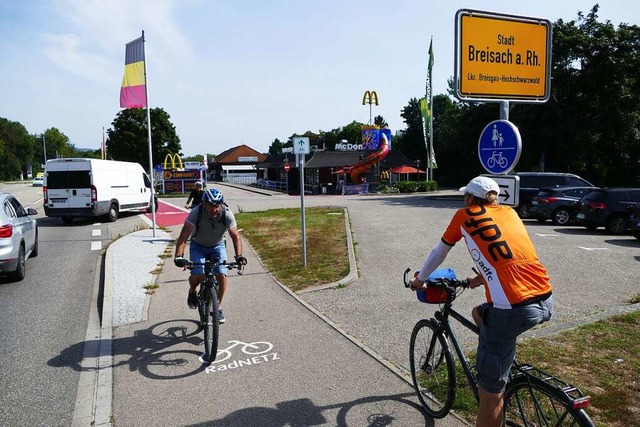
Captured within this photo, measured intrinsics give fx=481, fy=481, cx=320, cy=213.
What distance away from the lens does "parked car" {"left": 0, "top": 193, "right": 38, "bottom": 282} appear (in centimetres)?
877

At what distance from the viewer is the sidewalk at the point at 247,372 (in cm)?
409

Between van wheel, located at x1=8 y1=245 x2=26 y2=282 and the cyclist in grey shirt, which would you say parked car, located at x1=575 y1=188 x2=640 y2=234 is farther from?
van wheel, located at x1=8 y1=245 x2=26 y2=282

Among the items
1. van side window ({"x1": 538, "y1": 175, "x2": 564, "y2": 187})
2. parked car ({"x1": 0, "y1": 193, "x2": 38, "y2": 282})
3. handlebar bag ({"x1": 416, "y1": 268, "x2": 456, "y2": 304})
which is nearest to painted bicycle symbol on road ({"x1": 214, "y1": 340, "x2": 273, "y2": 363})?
handlebar bag ({"x1": 416, "y1": 268, "x2": 456, "y2": 304})

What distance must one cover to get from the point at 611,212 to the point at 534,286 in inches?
569

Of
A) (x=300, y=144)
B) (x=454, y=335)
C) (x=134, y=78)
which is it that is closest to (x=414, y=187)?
(x=134, y=78)

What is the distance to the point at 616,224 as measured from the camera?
15.1 meters

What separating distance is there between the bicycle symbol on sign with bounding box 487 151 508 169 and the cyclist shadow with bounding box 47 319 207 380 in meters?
3.79

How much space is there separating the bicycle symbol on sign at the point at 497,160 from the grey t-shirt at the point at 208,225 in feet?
9.95

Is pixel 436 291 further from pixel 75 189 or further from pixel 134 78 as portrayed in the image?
pixel 75 189

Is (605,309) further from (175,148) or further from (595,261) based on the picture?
(175,148)

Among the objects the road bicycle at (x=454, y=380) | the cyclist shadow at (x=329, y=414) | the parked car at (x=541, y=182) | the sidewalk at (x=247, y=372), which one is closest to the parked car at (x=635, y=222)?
the parked car at (x=541, y=182)

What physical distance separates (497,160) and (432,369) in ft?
7.61

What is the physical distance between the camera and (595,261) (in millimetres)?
10227

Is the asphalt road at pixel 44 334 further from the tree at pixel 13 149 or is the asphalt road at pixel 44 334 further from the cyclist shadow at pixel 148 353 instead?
the tree at pixel 13 149
